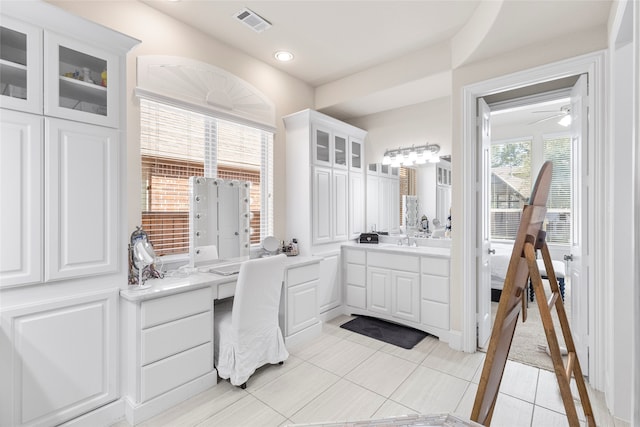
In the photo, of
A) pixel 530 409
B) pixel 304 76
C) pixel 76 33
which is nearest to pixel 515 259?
pixel 530 409

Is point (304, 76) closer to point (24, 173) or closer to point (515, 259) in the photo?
point (24, 173)

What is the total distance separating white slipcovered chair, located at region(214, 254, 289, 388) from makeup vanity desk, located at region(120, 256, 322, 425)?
119 mm

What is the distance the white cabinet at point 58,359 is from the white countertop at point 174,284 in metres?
0.18

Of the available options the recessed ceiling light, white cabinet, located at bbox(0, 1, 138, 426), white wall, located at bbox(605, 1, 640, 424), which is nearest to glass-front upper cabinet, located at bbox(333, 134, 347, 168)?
the recessed ceiling light

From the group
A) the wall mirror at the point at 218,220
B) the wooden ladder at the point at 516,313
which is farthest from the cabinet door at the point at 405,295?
the wooden ladder at the point at 516,313

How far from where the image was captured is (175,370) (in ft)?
6.82

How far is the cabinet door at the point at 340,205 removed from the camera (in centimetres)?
385

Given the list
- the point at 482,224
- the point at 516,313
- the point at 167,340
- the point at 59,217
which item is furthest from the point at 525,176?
the point at 59,217

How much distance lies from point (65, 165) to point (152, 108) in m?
0.96

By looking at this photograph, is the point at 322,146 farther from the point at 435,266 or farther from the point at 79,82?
the point at 79,82

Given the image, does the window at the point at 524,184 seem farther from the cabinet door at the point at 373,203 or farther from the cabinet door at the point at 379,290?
the cabinet door at the point at 379,290

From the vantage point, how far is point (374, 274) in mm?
3596

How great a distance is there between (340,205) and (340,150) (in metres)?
0.74

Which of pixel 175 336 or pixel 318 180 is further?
pixel 318 180
